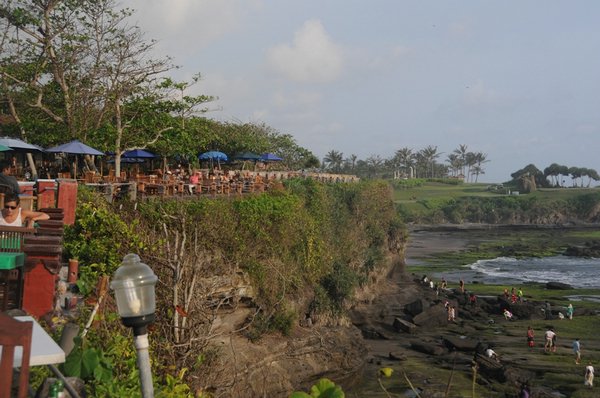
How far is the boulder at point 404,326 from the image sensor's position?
3294 centimetres

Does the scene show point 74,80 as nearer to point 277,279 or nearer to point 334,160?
point 277,279

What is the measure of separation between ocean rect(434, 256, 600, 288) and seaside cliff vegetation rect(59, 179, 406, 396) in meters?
15.8

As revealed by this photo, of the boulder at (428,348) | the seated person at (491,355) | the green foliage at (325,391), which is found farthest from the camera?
the boulder at (428,348)

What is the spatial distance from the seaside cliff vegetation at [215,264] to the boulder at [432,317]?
14.6 feet

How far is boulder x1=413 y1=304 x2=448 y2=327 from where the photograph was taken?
34.2 metres

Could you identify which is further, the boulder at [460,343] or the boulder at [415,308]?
the boulder at [415,308]

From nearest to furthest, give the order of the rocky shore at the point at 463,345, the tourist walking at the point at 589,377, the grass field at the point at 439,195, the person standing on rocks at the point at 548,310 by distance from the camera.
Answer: the tourist walking at the point at 589,377, the rocky shore at the point at 463,345, the person standing on rocks at the point at 548,310, the grass field at the point at 439,195

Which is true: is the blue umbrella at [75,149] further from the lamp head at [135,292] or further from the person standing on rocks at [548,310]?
the person standing on rocks at [548,310]

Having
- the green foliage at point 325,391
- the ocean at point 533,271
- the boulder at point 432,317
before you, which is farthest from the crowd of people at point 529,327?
the green foliage at point 325,391

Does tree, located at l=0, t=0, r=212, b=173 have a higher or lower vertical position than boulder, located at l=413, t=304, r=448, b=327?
higher

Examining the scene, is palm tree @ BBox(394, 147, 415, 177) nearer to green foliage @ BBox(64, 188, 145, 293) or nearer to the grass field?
the grass field

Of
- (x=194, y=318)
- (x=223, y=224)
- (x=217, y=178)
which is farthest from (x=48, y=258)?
(x=217, y=178)

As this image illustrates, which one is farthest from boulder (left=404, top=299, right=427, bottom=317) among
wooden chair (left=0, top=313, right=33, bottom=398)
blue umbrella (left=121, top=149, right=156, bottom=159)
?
wooden chair (left=0, top=313, right=33, bottom=398)

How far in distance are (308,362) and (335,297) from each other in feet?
20.5
